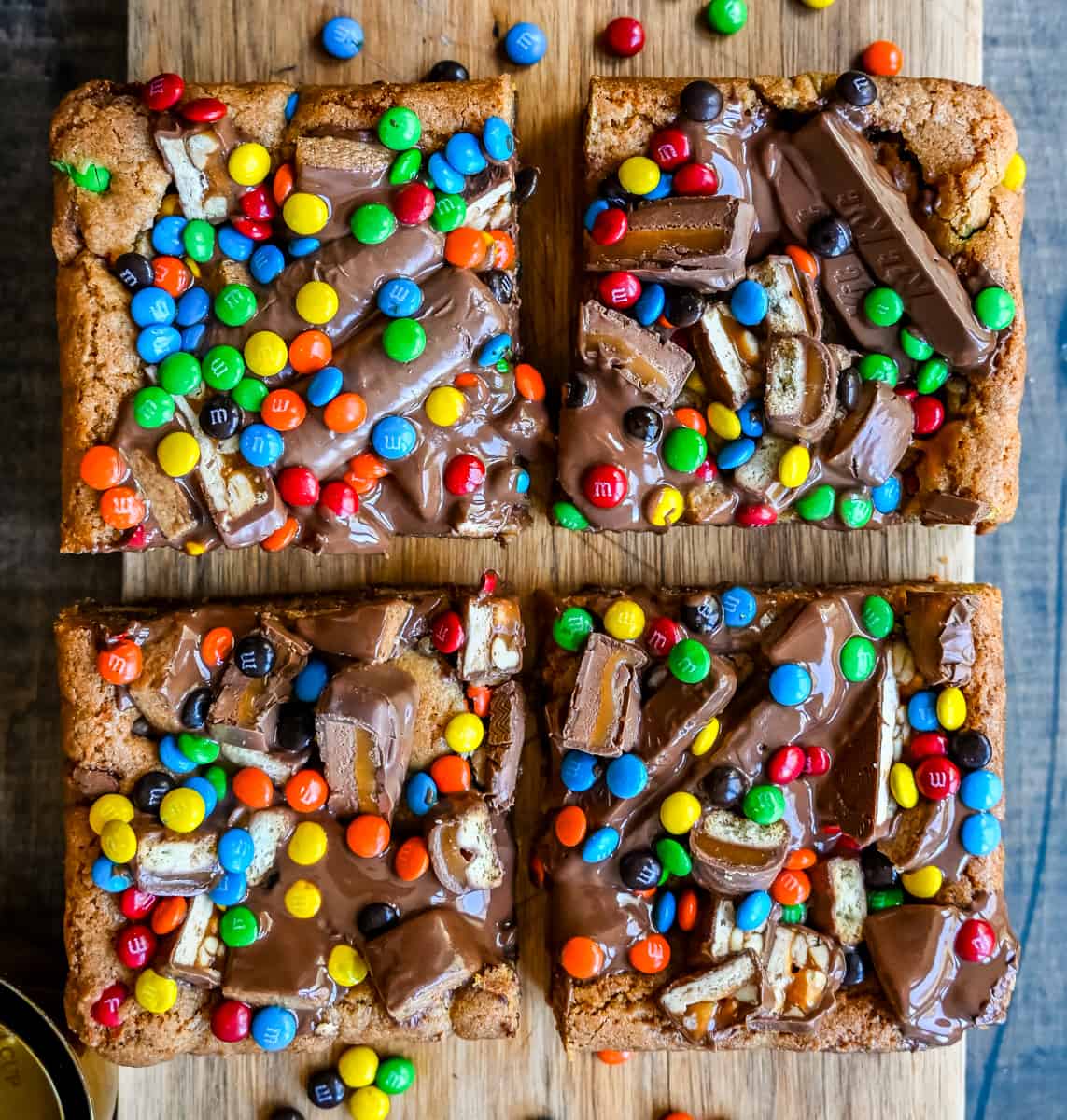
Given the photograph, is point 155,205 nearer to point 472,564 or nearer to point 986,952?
point 472,564

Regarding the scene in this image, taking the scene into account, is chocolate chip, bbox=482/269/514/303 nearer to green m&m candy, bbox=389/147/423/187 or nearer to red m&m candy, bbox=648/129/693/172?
green m&m candy, bbox=389/147/423/187

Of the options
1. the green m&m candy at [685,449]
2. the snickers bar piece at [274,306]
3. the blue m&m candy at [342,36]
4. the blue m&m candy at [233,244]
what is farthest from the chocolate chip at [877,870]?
the blue m&m candy at [342,36]

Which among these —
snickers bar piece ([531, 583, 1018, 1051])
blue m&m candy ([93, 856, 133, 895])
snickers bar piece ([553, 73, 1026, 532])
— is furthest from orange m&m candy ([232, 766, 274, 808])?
snickers bar piece ([553, 73, 1026, 532])

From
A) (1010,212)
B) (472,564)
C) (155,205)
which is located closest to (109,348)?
(155,205)

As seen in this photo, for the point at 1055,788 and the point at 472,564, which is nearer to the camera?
the point at 472,564

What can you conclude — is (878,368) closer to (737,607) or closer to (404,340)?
(737,607)
